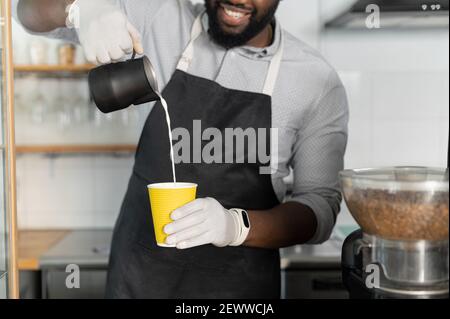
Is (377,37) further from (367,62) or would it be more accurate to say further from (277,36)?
(277,36)

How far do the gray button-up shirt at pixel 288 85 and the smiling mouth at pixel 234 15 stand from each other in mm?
81

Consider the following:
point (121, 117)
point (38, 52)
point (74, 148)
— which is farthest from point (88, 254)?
point (38, 52)

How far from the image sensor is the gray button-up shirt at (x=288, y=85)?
4.91 feet

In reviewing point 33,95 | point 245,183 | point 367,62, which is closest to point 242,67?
point 245,183

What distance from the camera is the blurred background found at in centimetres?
272

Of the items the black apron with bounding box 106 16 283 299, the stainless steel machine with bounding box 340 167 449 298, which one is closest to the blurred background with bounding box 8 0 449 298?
the black apron with bounding box 106 16 283 299

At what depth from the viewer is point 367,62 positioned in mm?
2746

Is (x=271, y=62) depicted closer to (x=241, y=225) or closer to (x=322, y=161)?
(x=322, y=161)

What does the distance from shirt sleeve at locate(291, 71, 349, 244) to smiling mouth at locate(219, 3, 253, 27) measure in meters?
0.29

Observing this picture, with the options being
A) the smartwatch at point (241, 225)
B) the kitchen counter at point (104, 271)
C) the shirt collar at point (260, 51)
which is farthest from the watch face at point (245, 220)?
the kitchen counter at point (104, 271)

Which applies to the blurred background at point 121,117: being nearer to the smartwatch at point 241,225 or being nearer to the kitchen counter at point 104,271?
the kitchen counter at point 104,271

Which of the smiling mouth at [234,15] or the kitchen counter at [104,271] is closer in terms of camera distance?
the smiling mouth at [234,15]
